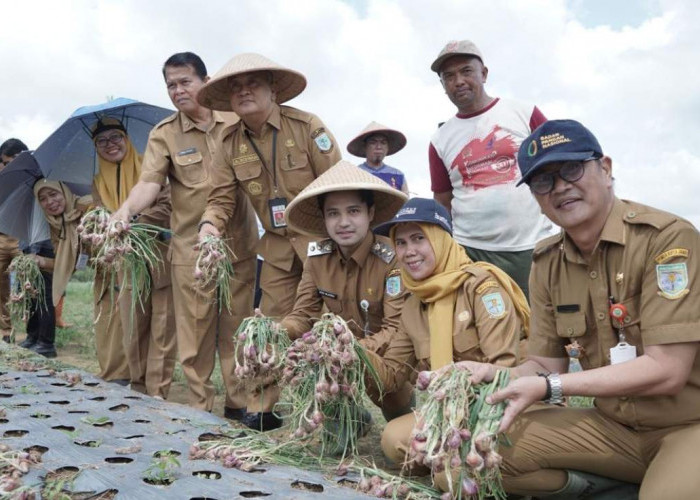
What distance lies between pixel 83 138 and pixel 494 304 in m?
4.12

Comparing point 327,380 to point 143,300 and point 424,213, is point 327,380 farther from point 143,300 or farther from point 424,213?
point 143,300

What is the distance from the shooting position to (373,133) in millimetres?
6668

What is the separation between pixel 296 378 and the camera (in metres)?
3.11

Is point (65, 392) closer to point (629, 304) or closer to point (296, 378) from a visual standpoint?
point (296, 378)

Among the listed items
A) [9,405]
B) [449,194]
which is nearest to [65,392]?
[9,405]

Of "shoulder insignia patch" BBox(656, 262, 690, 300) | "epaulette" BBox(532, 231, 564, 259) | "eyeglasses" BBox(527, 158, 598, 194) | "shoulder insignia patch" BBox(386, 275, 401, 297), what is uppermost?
"eyeglasses" BBox(527, 158, 598, 194)

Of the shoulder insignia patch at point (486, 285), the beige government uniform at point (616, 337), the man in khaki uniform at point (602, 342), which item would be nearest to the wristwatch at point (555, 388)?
the man in khaki uniform at point (602, 342)

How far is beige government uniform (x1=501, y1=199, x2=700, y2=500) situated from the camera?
94.0 inches

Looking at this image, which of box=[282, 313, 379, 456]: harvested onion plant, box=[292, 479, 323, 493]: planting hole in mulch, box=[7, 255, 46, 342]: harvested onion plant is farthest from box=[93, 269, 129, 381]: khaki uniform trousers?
box=[292, 479, 323, 493]: planting hole in mulch

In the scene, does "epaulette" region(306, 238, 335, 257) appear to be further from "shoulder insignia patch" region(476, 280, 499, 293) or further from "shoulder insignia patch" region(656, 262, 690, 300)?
"shoulder insignia patch" region(656, 262, 690, 300)

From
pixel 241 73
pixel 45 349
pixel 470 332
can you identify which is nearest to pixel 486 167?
pixel 470 332

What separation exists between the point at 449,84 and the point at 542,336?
194 cm

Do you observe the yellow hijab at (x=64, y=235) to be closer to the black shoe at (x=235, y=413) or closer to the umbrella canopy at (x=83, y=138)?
the umbrella canopy at (x=83, y=138)

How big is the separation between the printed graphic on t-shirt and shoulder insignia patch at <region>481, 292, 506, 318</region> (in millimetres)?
1285
